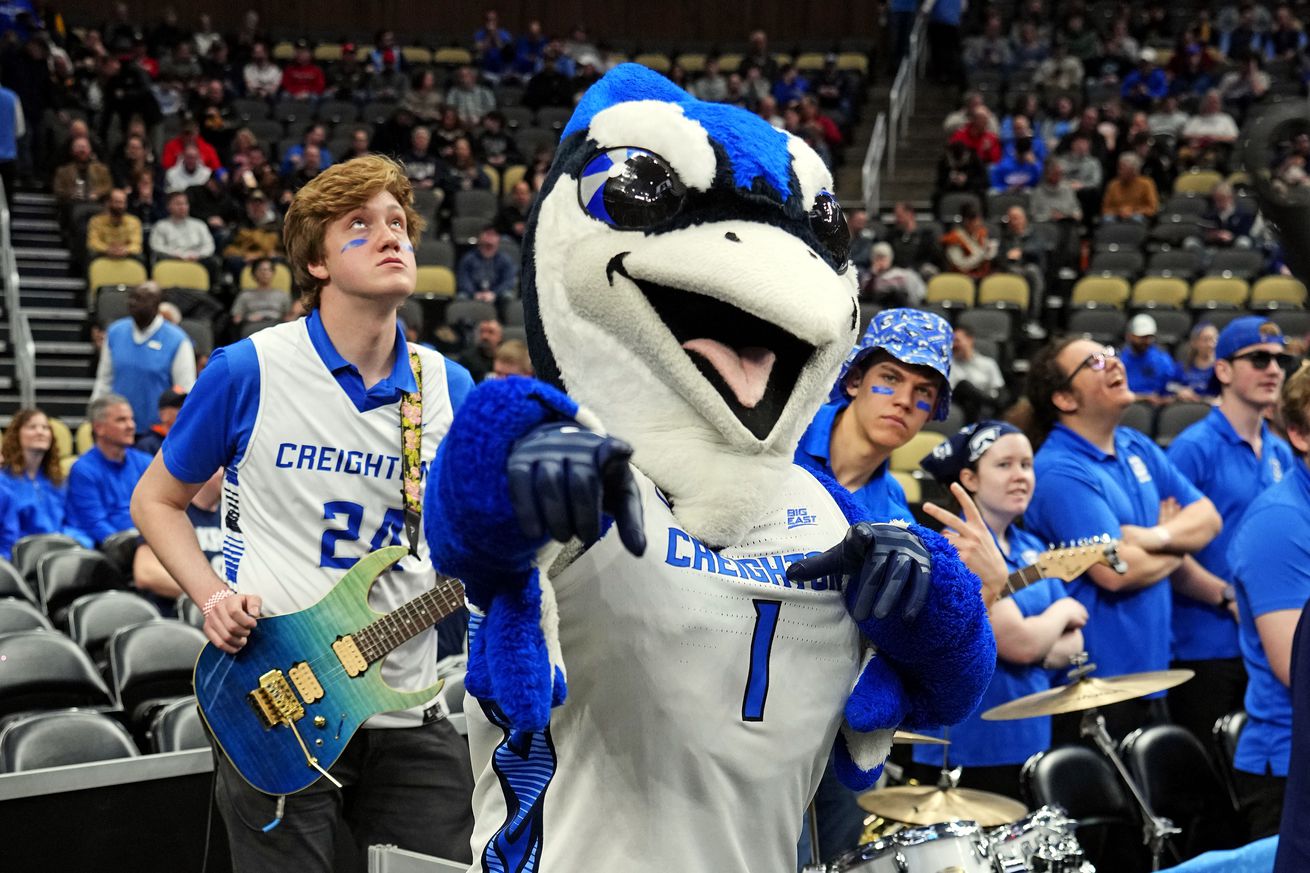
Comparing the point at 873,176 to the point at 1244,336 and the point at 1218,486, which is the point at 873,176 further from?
the point at 1218,486

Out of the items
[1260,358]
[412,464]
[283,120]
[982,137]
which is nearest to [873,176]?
[982,137]

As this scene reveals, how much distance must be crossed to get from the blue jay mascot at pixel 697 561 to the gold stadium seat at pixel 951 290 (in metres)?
10.3

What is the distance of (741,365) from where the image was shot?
5.85ft

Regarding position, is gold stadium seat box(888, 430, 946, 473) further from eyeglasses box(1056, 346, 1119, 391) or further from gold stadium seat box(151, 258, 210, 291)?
gold stadium seat box(151, 258, 210, 291)

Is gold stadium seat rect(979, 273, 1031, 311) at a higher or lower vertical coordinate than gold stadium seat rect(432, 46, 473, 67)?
lower

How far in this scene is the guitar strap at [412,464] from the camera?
2797 mm

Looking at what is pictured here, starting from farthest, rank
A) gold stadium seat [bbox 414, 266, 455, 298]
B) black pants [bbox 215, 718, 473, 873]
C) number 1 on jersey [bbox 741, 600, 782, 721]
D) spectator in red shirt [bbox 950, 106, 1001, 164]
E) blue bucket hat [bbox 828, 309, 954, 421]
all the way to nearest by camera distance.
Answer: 1. spectator in red shirt [bbox 950, 106, 1001, 164]
2. gold stadium seat [bbox 414, 266, 455, 298]
3. blue bucket hat [bbox 828, 309, 954, 421]
4. black pants [bbox 215, 718, 473, 873]
5. number 1 on jersey [bbox 741, 600, 782, 721]

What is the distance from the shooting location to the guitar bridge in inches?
108

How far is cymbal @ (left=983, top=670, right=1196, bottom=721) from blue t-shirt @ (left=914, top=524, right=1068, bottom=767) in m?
0.15

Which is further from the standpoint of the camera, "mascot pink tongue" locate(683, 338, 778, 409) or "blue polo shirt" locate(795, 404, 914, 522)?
"blue polo shirt" locate(795, 404, 914, 522)

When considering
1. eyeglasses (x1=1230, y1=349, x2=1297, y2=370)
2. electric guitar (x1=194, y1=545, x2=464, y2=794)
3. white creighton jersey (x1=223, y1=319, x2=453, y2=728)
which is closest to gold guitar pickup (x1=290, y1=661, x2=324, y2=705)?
electric guitar (x1=194, y1=545, x2=464, y2=794)

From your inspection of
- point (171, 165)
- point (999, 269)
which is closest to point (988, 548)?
point (999, 269)

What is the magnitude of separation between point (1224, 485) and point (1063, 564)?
5.09 feet

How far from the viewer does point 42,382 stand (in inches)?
436
